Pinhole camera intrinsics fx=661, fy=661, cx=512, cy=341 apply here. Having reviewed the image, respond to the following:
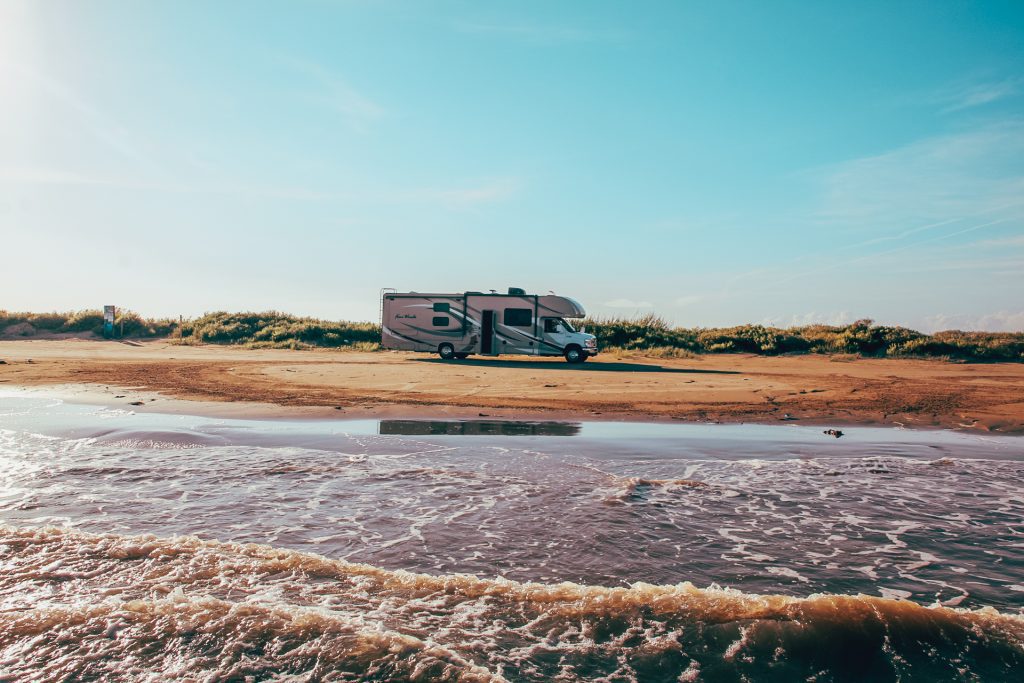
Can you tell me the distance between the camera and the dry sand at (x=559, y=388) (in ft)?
44.9

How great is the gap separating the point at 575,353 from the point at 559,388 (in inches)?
392

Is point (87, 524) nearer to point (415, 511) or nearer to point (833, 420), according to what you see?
point (415, 511)

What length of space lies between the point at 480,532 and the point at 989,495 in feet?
19.0

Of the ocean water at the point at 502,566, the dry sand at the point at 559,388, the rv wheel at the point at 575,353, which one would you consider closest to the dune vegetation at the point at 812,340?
the dry sand at the point at 559,388

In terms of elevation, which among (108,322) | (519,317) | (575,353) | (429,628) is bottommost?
(429,628)

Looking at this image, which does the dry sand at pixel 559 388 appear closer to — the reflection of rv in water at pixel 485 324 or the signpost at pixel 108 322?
the reflection of rv in water at pixel 485 324

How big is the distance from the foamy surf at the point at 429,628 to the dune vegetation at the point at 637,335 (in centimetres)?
2834

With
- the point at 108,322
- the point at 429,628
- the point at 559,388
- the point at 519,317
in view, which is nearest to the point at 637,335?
the point at 519,317

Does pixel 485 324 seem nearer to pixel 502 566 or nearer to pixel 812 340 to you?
pixel 812 340

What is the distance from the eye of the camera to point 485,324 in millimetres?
28344

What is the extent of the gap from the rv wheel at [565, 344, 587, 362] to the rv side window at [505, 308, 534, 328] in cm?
195

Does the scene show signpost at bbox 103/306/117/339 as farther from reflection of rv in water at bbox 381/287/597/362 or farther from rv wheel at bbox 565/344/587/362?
rv wheel at bbox 565/344/587/362

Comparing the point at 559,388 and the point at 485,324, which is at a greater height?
the point at 485,324

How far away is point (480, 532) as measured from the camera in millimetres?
5898
